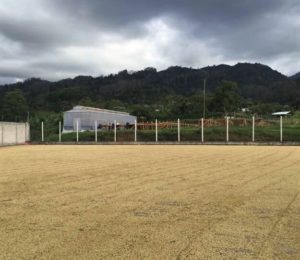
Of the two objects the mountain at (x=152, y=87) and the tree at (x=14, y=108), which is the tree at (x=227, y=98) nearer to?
the mountain at (x=152, y=87)

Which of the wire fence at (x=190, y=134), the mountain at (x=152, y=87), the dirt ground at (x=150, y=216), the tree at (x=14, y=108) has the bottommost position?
the dirt ground at (x=150, y=216)

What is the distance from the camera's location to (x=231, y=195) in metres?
7.81

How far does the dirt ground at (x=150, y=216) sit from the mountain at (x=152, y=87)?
214 ft

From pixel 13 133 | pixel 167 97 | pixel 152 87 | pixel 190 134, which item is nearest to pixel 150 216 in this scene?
pixel 190 134

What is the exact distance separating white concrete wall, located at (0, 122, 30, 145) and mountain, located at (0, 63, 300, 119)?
141ft

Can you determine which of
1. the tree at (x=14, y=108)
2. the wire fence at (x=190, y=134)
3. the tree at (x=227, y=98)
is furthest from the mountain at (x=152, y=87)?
the wire fence at (x=190, y=134)

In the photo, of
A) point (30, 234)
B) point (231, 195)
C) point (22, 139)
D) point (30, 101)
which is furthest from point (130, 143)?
point (30, 101)

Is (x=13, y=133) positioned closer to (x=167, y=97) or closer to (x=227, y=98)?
(x=227, y=98)

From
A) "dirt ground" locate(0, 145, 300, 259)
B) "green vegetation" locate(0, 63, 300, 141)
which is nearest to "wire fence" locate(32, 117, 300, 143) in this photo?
"green vegetation" locate(0, 63, 300, 141)

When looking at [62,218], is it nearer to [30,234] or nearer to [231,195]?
[30,234]

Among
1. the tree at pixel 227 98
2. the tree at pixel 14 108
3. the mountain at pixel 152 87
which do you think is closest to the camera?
the tree at pixel 227 98

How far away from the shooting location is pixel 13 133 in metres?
32.7

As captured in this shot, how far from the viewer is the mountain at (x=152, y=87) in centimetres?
8756

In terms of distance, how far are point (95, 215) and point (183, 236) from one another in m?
1.52
